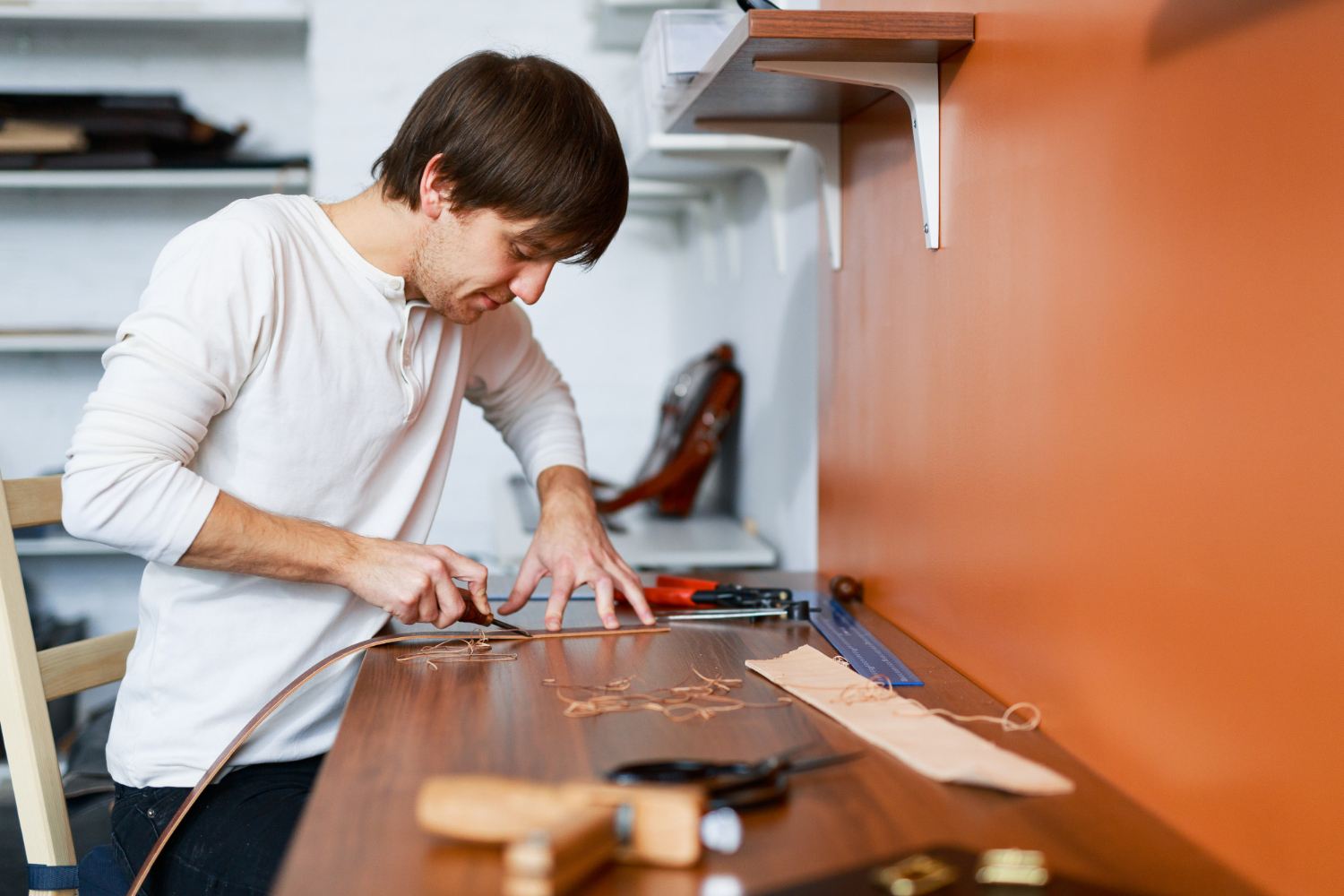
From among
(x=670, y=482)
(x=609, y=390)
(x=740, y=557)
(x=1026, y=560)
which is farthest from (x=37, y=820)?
(x=609, y=390)

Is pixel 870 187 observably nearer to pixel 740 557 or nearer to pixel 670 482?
pixel 740 557

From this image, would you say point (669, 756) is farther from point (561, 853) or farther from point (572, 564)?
point (572, 564)

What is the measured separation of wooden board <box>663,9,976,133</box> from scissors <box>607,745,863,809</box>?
712 mm

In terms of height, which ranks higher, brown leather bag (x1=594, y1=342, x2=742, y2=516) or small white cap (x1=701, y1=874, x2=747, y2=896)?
brown leather bag (x1=594, y1=342, x2=742, y2=516)

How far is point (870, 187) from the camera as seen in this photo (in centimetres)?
146

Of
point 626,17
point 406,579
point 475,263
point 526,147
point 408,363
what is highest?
point 626,17

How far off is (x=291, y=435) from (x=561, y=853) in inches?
29.7

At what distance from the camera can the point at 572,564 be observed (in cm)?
133

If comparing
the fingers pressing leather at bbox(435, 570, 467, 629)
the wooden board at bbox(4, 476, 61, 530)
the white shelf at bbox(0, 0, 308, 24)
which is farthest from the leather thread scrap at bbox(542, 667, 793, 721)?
the white shelf at bbox(0, 0, 308, 24)

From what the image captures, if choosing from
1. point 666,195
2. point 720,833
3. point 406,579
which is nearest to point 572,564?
point 406,579

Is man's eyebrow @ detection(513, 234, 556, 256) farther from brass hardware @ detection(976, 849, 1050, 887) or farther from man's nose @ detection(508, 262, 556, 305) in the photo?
brass hardware @ detection(976, 849, 1050, 887)

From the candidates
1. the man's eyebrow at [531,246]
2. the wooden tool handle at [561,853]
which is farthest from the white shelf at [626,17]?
the wooden tool handle at [561,853]

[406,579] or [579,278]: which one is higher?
[579,278]

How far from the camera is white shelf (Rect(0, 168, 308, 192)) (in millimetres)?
2734
